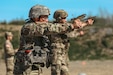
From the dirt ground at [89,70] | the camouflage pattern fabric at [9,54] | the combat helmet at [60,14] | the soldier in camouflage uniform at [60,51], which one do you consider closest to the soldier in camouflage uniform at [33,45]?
the soldier in camouflage uniform at [60,51]

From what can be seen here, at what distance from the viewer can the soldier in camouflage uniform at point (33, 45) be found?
8.37m

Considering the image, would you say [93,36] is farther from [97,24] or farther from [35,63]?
[35,63]

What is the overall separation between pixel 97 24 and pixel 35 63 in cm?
5005

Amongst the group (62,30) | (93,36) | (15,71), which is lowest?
(93,36)

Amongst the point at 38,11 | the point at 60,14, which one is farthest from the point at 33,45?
the point at 60,14

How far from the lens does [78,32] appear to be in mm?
12273

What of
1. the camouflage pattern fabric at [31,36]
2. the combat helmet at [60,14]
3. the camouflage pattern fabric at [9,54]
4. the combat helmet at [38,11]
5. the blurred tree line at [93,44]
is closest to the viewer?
the camouflage pattern fabric at [31,36]

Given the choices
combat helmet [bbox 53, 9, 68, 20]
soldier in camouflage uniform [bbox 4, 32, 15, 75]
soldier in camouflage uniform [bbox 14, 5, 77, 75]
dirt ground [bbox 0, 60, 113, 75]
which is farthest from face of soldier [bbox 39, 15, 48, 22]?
dirt ground [bbox 0, 60, 113, 75]

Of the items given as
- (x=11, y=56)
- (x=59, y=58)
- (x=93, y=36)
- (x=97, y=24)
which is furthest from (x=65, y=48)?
(x=97, y=24)

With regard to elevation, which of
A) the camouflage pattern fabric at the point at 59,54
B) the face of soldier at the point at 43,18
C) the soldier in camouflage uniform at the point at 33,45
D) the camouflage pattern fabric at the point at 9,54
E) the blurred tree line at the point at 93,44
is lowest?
the blurred tree line at the point at 93,44

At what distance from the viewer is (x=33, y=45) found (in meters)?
8.56

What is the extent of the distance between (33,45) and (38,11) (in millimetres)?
607

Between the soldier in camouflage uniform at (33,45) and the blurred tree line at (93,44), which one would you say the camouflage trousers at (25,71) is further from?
Result: the blurred tree line at (93,44)

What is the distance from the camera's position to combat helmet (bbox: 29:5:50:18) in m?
8.58
